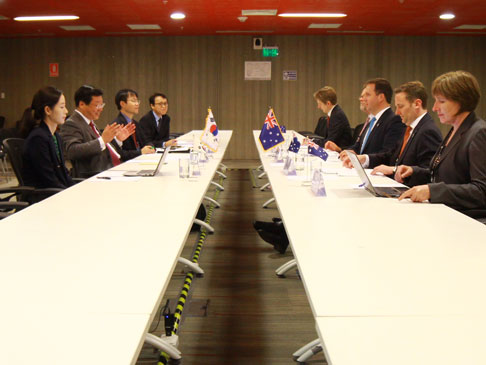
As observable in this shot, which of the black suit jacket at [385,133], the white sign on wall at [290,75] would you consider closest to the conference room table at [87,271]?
the black suit jacket at [385,133]

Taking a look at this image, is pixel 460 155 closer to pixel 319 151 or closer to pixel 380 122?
pixel 319 151

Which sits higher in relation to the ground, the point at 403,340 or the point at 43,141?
the point at 43,141

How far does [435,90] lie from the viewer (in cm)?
325

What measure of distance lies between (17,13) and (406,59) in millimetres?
8141

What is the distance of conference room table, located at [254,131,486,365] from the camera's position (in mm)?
1276

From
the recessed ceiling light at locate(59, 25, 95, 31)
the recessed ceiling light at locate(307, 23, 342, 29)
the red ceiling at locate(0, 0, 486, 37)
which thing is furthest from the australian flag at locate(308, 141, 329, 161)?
the recessed ceiling light at locate(59, 25, 95, 31)

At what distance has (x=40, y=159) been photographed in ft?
12.9

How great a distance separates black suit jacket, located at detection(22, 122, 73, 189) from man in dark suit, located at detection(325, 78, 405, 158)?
284 centimetres

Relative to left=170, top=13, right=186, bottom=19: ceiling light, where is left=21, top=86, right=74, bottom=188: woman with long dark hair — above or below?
below

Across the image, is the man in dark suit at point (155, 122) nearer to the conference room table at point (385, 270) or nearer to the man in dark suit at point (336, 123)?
the man in dark suit at point (336, 123)

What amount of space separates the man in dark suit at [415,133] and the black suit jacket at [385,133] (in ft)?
2.06

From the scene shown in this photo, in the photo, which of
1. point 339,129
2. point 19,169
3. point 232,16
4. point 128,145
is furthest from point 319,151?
point 232,16

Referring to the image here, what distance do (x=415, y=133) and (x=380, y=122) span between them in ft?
3.81

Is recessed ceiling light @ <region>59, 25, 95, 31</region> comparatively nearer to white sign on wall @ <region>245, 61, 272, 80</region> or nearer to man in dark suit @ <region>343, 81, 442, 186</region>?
white sign on wall @ <region>245, 61, 272, 80</region>
